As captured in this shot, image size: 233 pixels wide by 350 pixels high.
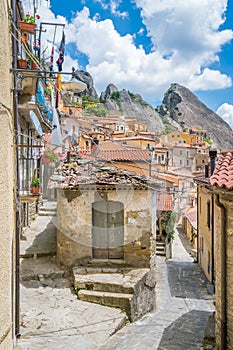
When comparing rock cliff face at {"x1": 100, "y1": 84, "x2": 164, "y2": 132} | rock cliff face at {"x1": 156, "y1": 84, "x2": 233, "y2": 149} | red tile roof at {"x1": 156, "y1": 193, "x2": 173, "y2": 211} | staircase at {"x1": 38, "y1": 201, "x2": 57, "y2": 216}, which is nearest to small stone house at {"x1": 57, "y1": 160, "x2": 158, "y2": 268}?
staircase at {"x1": 38, "y1": 201, "x2": 57, "y2": 216}

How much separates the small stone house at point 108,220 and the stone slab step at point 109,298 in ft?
5.49

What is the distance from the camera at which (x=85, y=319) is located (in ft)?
26.1

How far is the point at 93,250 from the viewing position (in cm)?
1089

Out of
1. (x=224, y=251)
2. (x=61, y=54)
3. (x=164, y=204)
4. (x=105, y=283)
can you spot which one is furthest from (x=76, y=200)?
(x=164, y=204)

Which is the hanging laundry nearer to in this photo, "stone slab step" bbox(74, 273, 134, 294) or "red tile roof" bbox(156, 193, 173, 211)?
"stone slab step" bbox(74, 273, 134, 294)

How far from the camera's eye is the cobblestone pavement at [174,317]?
293 inches

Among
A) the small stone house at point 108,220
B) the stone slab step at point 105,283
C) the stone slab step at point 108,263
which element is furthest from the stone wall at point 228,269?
the stone slab step at point 108,263

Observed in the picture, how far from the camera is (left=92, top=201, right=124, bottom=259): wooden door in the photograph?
35.6 ft

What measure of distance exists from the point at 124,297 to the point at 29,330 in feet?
8.81

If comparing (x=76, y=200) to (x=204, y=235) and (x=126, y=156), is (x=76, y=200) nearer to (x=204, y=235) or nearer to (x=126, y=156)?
(x=204, y=235)

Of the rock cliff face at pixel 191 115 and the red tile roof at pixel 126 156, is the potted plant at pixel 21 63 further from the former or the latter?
the rock cliff face at pixel 191 115

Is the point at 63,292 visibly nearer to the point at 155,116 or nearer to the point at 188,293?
the point at 188,293

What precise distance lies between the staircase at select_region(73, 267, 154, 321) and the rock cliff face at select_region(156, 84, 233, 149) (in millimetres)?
103014

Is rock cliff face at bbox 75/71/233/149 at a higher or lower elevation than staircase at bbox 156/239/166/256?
higher
